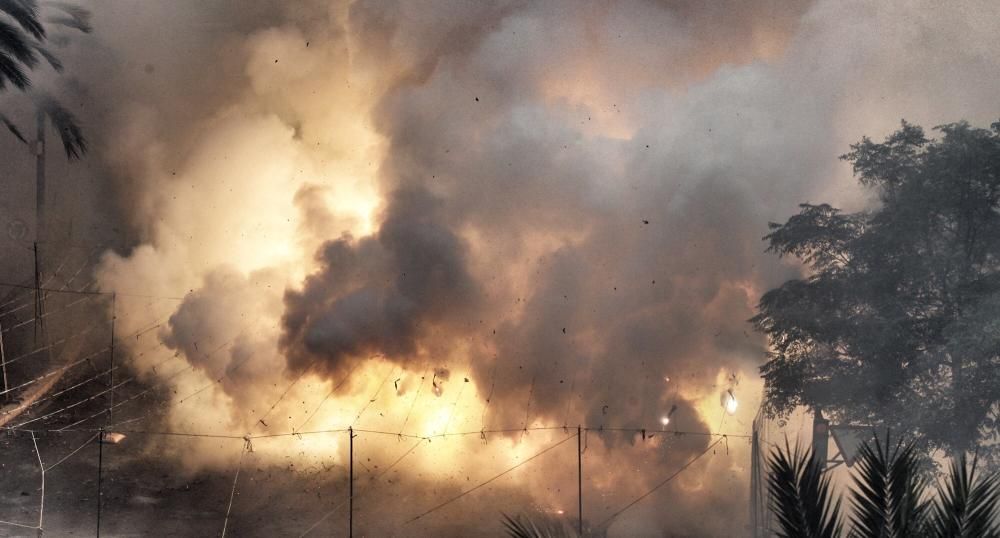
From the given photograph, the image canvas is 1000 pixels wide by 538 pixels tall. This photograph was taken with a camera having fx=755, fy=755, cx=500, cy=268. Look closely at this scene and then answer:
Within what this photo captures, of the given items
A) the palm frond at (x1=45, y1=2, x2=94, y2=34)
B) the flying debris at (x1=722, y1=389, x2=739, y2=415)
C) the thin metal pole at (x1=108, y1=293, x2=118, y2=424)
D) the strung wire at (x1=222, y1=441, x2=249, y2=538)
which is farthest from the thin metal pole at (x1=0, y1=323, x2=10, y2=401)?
the flying debris at (x1=722, y1=389, x2=739, y2=415)

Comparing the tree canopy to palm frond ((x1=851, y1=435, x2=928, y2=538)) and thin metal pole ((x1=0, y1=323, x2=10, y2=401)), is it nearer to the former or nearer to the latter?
palm frond ((x1=851, y1=435, x2=928, y2=538))

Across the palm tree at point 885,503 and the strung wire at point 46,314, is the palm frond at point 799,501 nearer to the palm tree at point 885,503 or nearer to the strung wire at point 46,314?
the palm tree at point 885,503

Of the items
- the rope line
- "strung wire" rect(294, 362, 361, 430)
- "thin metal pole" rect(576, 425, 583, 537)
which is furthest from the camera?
"strung wire" rect(294, 362, 361, 430)

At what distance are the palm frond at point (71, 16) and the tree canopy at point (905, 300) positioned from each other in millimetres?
18158

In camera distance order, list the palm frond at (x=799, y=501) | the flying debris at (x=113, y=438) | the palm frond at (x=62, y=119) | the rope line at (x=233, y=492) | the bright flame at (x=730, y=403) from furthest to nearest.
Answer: the palm frond at (x=62, y=119) → the bright flame at (x=730, y=403) → the flying debris at (x=113, y=438) → the rope line at (x=233, y=492) → the palm frond at (x=799, y=501)

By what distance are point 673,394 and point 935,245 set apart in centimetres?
595

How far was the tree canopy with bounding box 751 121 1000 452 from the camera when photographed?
44.1ft

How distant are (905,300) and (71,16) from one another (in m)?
21.2

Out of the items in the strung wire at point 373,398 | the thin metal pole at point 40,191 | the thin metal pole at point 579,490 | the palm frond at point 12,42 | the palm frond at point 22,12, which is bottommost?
the thin metal pole at point 579,490

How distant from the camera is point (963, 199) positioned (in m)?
13.9

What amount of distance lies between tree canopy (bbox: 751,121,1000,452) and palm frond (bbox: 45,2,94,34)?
18158 millimetres

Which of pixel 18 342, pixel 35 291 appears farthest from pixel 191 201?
pixel 18 342

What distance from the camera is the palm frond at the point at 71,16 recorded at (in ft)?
63.5

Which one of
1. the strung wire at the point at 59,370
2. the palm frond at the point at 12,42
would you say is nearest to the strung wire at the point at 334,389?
the strung wire at the point at 59,370
